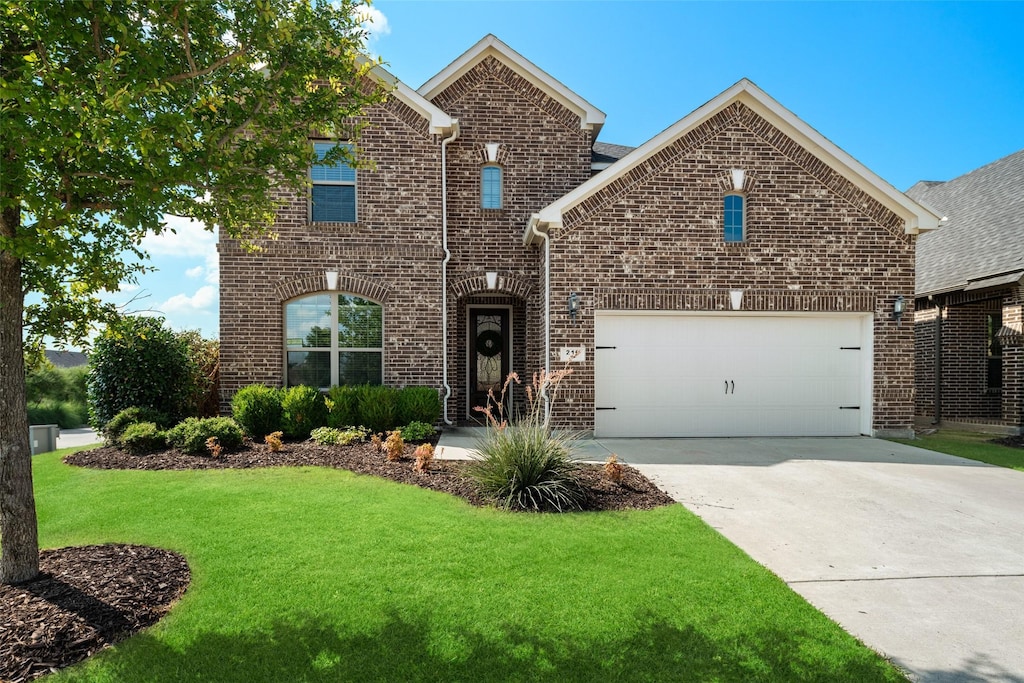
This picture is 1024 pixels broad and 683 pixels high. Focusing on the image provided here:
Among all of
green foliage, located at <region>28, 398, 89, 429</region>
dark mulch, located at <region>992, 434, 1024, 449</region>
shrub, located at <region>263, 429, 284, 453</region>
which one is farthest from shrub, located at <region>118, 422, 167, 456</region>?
dark mulch, located at <region>992, 434, 1024, 449</region>

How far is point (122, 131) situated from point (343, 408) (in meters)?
7.28

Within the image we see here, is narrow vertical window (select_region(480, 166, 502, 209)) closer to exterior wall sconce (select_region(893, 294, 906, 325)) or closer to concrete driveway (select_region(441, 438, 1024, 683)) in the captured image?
concrete driveway (select_region(441, 438, 1024, 683))

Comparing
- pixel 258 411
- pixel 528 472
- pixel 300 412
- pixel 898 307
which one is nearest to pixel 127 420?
pixel 258 411

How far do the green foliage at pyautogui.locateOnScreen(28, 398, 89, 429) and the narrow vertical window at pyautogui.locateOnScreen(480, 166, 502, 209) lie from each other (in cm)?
1174

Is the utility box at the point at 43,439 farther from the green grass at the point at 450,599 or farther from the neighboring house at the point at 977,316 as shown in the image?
the neighboring house at the point at 977,316

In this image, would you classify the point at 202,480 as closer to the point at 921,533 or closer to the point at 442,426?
the point at 442,426

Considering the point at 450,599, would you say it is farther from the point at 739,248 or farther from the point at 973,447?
the point at 973,447

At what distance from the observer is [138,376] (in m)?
9.70

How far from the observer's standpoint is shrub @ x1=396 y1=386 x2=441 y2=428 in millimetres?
10055

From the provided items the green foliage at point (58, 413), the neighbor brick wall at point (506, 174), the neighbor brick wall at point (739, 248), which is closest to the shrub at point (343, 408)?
the neighbor brick wall at point (506, 174)

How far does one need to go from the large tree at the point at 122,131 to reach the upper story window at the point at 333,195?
6.23m

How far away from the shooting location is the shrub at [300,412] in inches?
379

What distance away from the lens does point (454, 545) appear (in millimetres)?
4688

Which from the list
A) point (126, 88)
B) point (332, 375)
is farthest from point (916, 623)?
point (332, 375)
